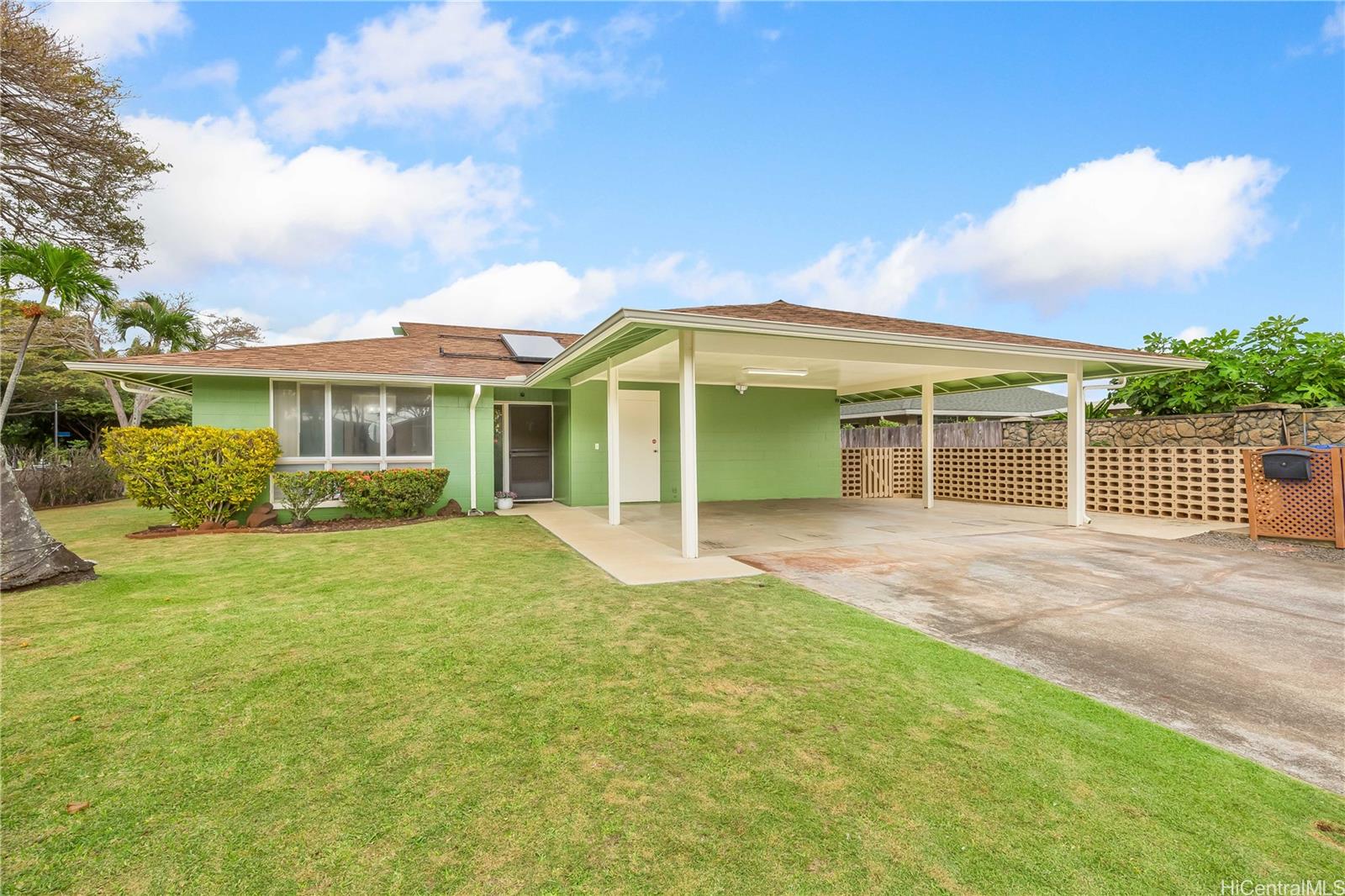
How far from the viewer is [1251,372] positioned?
1045 cm

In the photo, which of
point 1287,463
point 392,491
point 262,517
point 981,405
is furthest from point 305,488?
point 981,405

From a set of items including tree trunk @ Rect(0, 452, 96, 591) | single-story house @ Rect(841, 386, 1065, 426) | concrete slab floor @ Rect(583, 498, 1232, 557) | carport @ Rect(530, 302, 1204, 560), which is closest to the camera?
tree trunk @ Rect(0, 452, 96, 591)

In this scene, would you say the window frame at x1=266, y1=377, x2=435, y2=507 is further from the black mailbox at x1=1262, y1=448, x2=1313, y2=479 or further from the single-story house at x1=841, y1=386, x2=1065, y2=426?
the single-story house at x1=841, y1=386, x2=1065, y2=426

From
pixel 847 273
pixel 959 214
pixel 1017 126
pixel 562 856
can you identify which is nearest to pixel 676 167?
pixel 1017 126

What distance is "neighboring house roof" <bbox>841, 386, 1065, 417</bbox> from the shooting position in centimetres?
2052

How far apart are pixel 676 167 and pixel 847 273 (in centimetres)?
1139

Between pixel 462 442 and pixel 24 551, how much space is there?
6111 mm

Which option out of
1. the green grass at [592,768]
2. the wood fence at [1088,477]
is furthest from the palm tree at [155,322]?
the wood fence at [1088,477]

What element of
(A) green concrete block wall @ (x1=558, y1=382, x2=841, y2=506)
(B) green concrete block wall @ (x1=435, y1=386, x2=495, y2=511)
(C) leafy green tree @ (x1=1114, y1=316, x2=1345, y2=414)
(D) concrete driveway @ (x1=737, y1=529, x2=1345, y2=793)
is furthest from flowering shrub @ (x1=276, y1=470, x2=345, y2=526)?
(C) leafy green tree @ (x1=1114, y1=316, x2=1345, y2=414)

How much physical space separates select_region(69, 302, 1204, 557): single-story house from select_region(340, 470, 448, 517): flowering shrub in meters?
0.65

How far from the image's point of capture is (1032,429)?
13.0 metres

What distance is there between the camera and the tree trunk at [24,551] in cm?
480

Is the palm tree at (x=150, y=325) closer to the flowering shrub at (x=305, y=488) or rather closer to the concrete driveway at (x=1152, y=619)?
the flowering shrub at (x=305, y=488)

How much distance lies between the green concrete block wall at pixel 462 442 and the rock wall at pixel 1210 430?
11445 mm
